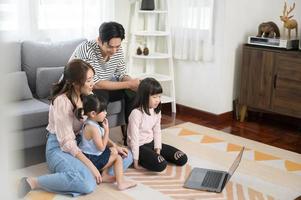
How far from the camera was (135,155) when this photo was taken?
7.74 feet

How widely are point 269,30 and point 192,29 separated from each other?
68 cm

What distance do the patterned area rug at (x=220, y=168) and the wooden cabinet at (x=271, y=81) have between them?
0.50 metres

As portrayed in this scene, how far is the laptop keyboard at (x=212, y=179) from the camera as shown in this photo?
7.16ft

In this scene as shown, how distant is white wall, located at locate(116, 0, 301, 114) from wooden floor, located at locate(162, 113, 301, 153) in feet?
0.52

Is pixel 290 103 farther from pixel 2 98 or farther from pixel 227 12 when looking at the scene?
pixel 2 98

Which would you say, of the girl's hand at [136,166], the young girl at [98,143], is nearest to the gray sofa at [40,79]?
the young girl at [98,143]

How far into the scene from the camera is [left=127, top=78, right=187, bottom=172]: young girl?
2338 millimetres

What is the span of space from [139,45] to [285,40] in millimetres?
1364

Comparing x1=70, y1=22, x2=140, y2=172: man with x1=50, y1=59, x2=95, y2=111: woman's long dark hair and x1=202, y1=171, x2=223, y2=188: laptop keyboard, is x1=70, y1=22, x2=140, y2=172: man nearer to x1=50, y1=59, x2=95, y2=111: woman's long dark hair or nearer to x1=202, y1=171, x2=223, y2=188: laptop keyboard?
x1=50, y1=59, x2=95, y2=111: woman's long dark hair

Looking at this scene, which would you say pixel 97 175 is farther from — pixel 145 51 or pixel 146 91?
pixel 145 51

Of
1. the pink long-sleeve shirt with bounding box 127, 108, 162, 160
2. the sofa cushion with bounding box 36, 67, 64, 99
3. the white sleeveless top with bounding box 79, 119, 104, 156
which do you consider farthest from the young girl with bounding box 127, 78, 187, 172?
the sofa cushion with bounding box 36, 67, 64, 99

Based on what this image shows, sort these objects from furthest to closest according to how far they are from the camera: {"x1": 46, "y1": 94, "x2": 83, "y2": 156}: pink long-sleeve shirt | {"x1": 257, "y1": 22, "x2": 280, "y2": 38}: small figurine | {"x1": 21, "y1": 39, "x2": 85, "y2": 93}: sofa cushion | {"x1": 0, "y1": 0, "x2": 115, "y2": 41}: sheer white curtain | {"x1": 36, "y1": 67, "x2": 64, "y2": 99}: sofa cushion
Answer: {"x1": 257, "y1": 22, "x2": 280, "y2": 38}: small figurine, {"x1": 0, "y1": 0, "x2": 115, "y2": 41}: sheer white curtain, {"x1": 21, "y1": 39, "x2": 85, "y2": 93}: sofa cushion, {"x1": 36, "y1": 67, "x2": 64, "y2": 99}: sofa cushion, {"x1": 46, "y1": 94, "x2": 83, "y2": 156}: pink long-sleeve shirt

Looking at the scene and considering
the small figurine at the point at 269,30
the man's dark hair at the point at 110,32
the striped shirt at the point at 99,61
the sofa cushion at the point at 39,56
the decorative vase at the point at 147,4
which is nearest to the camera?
the man's dark hair at the point at 110,32

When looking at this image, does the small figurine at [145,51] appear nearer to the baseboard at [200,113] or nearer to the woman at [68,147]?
the baseboard at [200,113]
